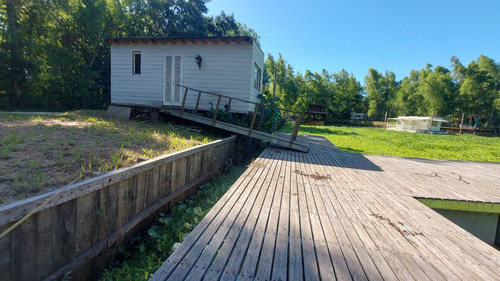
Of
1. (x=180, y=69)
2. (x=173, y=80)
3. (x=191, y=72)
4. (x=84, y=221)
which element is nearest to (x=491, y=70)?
(x=191, y=72)

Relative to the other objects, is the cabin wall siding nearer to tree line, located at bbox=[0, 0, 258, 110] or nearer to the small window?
the small window

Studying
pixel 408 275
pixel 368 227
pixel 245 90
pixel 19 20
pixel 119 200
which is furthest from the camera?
pixel 19 20

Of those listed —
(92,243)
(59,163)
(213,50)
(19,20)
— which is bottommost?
(92,243)

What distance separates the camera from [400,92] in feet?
134

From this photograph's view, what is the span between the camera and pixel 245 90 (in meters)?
7.93

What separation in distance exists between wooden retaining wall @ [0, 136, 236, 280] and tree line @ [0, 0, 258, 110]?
50.1 feet

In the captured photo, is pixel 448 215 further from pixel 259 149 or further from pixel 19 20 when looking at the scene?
pixel 19 20

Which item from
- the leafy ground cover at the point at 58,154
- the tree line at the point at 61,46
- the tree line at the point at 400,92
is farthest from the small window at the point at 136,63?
the tree line at the point at 400,92

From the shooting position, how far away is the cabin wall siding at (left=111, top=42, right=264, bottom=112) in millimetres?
7898

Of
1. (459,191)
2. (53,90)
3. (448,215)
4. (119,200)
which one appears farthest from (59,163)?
(53,90)

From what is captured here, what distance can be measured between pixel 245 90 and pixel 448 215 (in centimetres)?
621

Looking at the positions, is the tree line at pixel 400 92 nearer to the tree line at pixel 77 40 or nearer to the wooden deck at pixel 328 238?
the tree line at pixel 77 40

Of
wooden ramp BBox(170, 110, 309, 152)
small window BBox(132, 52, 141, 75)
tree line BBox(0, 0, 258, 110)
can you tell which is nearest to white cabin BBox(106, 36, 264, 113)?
small window BBox(132, 52, 141, 75)

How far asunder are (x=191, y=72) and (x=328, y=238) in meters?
7.65
